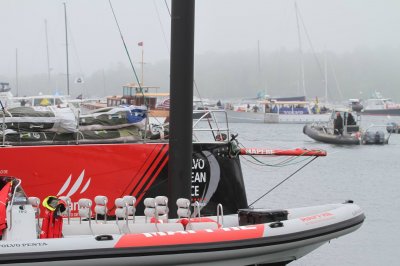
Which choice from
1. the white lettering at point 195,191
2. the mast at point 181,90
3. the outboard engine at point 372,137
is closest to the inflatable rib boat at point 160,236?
the mast at point 181,90

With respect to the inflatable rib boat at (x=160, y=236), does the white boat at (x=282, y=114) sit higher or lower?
lower

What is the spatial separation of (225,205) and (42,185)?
3.03 meters

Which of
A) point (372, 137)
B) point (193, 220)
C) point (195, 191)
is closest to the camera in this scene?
point (193, 220)

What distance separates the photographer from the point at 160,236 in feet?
28.0

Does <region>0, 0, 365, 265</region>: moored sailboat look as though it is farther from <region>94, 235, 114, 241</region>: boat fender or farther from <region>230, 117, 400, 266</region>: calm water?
<region>230, 117, 400, 266</region>: calm water

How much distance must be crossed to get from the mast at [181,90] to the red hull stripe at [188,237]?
3.56ft

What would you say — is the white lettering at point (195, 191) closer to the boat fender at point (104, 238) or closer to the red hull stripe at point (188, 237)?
the red hull stripe at point (188, 237)

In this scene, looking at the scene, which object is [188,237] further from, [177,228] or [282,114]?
[282,114]

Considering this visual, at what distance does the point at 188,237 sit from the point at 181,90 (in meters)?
1.93

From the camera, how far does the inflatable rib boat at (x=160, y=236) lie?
814cm

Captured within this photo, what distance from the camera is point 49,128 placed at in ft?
43.8

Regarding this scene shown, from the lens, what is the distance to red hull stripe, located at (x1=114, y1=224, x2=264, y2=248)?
27.6 feet

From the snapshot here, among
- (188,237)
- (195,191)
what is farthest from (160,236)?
(195,191)

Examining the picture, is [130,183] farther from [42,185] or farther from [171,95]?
[171,95]
